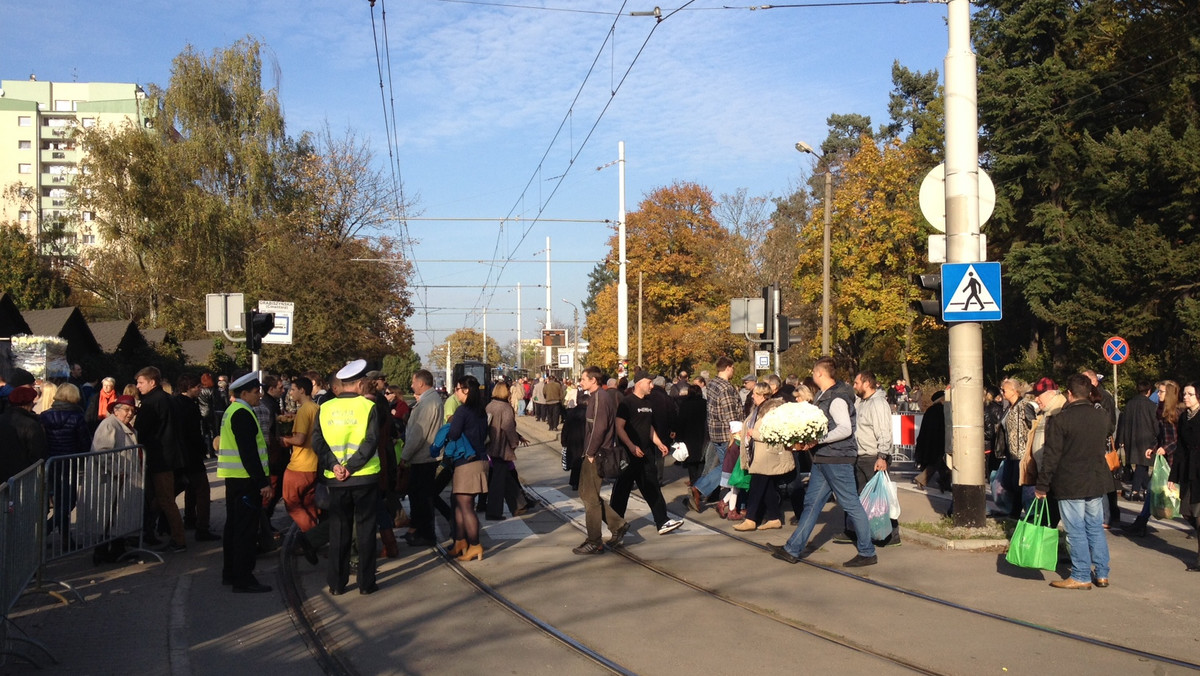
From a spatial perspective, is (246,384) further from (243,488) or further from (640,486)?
(640,486)

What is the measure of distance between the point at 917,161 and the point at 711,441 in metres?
36.3

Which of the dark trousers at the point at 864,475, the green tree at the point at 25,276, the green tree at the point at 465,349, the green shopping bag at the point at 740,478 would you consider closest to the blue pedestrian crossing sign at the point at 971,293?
the dark trousers at the point at 864,475

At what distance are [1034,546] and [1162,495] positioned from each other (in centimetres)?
403

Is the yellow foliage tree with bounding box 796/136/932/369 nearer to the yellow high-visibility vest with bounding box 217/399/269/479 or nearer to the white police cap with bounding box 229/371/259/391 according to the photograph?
the white police cap with bounding box 229/371/259/391

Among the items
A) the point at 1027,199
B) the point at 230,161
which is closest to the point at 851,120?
the point at 1027,199

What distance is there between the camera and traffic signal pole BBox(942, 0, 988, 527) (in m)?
11.4

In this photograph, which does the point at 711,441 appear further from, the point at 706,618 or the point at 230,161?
the point at 230,161

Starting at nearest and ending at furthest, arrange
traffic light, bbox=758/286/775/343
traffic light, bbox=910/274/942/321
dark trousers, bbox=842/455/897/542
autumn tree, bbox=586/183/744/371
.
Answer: dark trousers, bbox=842/455/897/542 → traffic light, bbox=910/274/942/321 → traffic light, bbox=758/286/775/343 → autumn tree, bbox=586/183/744/371

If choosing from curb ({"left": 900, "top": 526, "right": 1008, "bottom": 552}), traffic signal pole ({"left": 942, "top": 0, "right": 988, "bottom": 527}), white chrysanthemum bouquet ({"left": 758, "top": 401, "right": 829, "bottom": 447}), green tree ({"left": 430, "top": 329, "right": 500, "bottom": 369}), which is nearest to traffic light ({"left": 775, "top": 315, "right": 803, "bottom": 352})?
traffic signal pole ({"left": 942, "top": 0, "right": 988, "bottom": 527})

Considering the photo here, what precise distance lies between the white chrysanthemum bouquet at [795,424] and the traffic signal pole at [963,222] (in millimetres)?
2262

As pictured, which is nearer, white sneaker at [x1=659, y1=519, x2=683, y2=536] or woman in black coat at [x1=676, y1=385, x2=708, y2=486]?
white sneaker at [x1=659, y1=519, x2=683, y2=536]

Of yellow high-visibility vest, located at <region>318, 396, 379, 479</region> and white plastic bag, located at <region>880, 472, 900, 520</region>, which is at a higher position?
yellow high-visibility vest, located at <region>318, 396, 379, 479</region>

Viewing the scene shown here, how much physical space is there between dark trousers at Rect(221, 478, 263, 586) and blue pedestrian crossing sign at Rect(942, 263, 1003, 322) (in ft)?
24.1

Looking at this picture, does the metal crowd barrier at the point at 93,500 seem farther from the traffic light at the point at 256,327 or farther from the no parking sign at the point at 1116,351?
the no parking sign at the point at 1116,351
